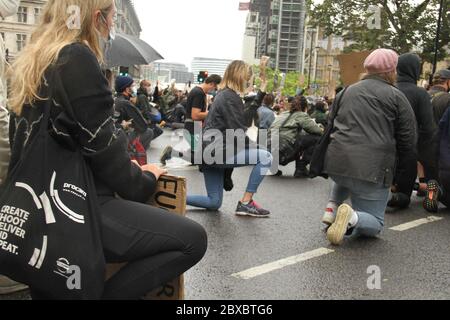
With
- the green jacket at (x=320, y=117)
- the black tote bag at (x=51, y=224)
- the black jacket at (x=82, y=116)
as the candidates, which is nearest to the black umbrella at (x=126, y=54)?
the green jacket at (x=320, y=117)

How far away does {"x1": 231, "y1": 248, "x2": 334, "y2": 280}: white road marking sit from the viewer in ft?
14.6

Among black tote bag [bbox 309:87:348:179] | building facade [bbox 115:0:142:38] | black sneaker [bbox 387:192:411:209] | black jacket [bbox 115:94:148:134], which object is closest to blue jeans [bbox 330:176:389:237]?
black tote bag [bbox 309:87:348:179]

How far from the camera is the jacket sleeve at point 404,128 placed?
5.47 m

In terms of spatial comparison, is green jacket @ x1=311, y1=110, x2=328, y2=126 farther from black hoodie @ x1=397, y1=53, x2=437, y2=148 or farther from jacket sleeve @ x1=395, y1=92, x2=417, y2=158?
jacket sleeve @ x1=395, y1=92, x2=417, y2=158

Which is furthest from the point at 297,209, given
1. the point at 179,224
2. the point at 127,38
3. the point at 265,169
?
the point at 127,38

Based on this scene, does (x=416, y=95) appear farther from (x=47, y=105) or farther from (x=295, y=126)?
(x=47, y=105)

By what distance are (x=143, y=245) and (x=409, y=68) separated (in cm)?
585

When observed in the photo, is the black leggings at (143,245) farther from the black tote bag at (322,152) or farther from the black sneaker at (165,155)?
the black sneaker at (165,155)

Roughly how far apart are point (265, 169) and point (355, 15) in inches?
985

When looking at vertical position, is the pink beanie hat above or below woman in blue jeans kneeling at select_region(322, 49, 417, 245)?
above

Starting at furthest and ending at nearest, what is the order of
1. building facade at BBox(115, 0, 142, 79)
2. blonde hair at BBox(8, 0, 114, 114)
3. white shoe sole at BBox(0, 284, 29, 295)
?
building facade at BBox(115, 0, 142, 79)
white shoe sole at BBox(0, 284, 29, 295)
blonde hair at BBox(8, 0, 114, 114)

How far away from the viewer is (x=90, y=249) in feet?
7.74

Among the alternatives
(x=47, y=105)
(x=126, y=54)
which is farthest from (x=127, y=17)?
(x=47, y=105)

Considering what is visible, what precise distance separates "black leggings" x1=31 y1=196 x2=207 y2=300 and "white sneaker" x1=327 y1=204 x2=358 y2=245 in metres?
2.70
